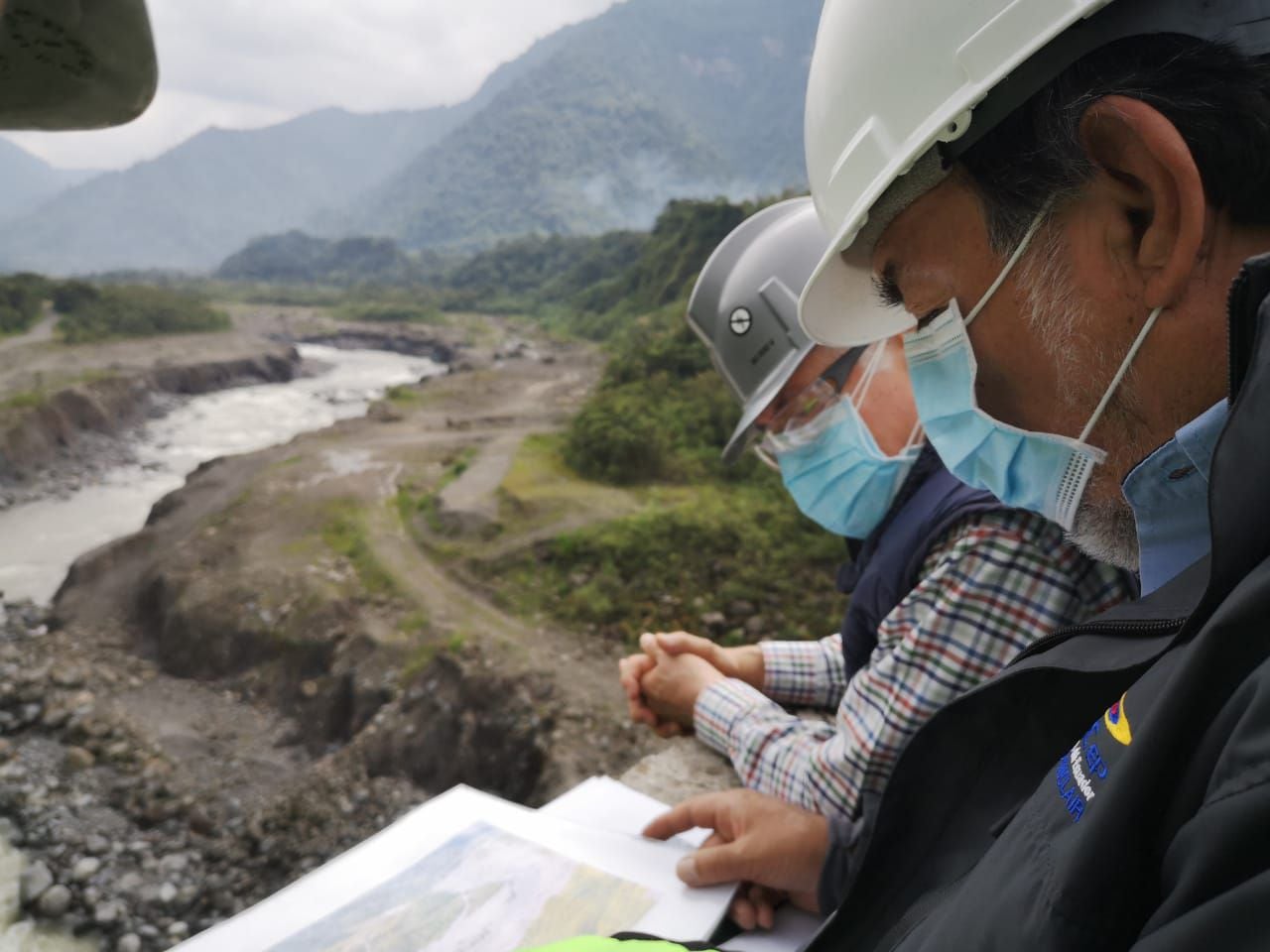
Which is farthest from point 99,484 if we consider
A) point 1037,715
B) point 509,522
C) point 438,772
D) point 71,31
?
point 1037,715

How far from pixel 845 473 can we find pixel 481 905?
1.07 m

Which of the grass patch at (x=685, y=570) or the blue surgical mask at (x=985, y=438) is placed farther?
the grass patch at (x=685, y=570)

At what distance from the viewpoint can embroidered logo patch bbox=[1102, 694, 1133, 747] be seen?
62 centimetres

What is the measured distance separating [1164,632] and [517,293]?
49.4m

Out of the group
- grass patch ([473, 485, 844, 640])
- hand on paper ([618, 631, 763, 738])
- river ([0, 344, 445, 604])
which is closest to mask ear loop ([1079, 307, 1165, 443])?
hand on paper ([618, 631, 763, 738])

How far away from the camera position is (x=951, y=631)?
1.26m

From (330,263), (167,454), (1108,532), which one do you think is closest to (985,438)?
(1108,532)

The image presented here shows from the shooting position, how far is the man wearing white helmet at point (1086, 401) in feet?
1.73

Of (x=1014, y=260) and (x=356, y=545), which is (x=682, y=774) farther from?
(x=356, y=545)

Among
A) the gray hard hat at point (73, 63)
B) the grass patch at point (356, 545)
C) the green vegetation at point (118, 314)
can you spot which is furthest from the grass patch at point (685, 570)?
the green vegetation at point (118, 314)

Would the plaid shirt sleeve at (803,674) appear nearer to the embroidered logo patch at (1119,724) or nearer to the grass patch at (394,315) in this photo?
the embroidered logo patch at (1119,724)

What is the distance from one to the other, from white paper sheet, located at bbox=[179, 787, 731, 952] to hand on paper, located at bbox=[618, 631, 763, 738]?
456mm

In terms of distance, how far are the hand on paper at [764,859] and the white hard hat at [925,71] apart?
3.07ft

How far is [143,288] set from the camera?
100 feet
